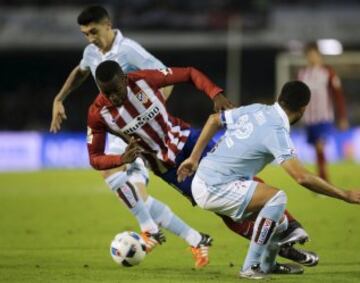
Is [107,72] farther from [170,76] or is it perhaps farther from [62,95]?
[62,95]

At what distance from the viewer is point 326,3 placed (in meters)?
32.3

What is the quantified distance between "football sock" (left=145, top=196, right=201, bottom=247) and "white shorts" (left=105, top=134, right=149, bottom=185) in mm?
269

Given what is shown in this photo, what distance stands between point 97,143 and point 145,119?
47 centimetres

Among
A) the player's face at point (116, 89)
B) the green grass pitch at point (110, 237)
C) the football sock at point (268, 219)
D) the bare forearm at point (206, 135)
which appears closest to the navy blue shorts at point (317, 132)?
the green grass pitch at point (110, 237)

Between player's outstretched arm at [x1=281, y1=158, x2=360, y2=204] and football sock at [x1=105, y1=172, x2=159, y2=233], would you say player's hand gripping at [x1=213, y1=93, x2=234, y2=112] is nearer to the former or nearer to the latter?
player's outstretched arm at [x1=281, y1=158, x2=360, y2=204]

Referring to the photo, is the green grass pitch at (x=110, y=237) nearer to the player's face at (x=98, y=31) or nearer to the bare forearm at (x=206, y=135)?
the bare forearm at (x=206, y=135)

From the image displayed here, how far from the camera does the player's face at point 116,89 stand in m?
7.63

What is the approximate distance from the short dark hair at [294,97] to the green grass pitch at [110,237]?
1372mm

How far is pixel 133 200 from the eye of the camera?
8.45 m

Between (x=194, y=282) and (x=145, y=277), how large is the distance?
20.6 inches

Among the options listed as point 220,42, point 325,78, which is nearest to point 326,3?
point 220,42

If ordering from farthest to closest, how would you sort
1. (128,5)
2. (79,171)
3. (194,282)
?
(128,5) < (79,171) < (194,282)

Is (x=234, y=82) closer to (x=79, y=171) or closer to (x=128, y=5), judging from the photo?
(x=128, y=5)

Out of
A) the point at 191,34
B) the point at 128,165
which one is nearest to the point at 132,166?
the point at 128,165
